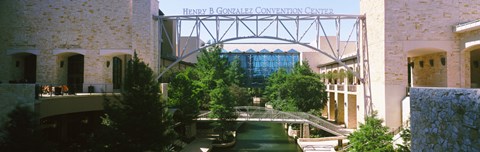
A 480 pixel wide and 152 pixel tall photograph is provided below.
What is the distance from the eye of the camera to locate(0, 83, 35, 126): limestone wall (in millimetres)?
12562

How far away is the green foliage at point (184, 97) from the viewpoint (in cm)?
2558

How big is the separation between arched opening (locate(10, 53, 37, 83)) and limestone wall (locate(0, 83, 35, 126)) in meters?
11.8

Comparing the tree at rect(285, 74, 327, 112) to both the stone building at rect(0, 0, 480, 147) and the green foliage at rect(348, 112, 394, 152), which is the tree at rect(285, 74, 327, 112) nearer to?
the stone building at rect(0, 0, 480, 147)

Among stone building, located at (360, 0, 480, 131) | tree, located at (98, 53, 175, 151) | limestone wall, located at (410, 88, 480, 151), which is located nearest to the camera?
limestone wall, located at (410, 88, 480, 151)

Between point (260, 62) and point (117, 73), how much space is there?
38518 mm

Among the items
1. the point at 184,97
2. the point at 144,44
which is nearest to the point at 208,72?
the point at 184,97

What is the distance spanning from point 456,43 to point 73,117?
Result: 79.3ft

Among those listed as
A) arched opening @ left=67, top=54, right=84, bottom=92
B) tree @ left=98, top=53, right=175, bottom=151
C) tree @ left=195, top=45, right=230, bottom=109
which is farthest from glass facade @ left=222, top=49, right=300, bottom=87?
tree @ left=98, top=53, right=175, bottom=151

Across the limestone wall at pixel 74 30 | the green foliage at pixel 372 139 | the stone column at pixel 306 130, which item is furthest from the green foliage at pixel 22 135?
the stone column at pixel 306 130

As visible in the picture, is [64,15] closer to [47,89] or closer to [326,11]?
[47,89]

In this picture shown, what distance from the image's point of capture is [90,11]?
22219 millimetres

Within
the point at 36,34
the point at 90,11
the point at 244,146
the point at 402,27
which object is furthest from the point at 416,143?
the point at 36,34

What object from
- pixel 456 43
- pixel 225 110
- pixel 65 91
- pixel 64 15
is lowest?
pixel 225 110

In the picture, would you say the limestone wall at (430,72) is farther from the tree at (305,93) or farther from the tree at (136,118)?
the tree at (136,118)
